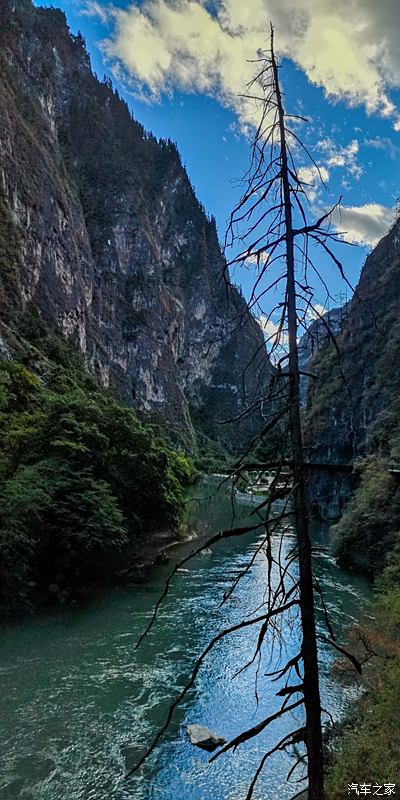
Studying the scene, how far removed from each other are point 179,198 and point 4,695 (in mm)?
171933

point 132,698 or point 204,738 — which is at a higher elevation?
point 204,738

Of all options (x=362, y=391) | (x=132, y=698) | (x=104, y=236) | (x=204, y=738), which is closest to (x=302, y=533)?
(x=204, y=738)

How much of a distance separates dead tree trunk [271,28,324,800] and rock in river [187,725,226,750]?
8.40 meters

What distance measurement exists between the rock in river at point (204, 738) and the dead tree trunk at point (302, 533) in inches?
331

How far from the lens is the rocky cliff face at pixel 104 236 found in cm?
6888

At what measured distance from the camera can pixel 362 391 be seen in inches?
1875

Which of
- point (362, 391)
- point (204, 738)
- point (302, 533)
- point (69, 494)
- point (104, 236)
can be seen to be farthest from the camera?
point (104, 236)

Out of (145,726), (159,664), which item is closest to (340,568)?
(159,664)

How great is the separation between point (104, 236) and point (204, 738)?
378 feet

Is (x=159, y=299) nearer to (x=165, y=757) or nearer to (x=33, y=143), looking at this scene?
(x=33, y=143)

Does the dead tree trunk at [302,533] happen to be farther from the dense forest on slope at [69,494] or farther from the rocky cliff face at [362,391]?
the rocky cliff face at [362,391]

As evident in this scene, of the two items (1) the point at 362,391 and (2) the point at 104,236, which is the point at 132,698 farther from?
(2) the point at 104,236

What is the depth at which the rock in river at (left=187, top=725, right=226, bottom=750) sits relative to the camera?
1059 centimetres

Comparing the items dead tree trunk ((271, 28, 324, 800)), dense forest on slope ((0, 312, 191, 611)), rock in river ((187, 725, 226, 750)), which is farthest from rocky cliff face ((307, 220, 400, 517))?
dead tree trunk ((271, 28, 324, 800))
